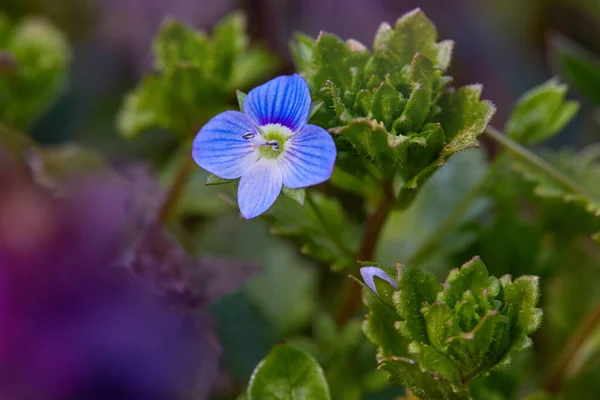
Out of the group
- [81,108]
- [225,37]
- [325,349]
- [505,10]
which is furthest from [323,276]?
[505,10]

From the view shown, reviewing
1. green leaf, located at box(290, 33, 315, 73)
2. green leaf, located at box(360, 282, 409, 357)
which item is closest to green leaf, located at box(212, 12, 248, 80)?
green leaf, located at box(290, 33, 315, 73)

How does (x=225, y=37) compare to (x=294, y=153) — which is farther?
(x=225, y=37)

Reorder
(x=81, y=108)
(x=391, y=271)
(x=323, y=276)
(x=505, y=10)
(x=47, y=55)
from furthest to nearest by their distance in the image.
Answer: (x=505, y=10)
(x=81, y=108)
(x=323, y=276)
(x=47, y=55)
(x=391, y=271)

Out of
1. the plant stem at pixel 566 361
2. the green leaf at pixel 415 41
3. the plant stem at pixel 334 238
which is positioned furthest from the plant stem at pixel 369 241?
the plant stem at pixel 566 361

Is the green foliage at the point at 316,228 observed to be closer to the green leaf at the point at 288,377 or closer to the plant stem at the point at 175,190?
the green leaf at the point at 288,377

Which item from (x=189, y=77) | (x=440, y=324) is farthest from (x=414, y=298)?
(x=189, y=77)

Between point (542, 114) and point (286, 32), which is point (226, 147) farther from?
point (286, 32)

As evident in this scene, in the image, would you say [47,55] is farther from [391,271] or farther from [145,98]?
[391,271]

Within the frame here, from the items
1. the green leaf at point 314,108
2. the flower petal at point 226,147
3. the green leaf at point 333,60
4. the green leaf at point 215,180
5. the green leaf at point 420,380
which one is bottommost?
the green leaf at point 420,380
